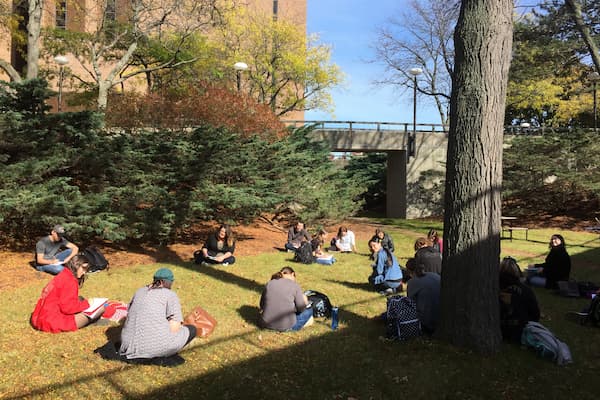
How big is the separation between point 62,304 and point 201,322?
1.79m

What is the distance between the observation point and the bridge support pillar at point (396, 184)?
90.0ft

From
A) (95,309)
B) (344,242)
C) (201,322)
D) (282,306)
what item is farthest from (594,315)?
(344,242)

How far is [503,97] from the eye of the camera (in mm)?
5414

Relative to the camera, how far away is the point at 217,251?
10.8 metres

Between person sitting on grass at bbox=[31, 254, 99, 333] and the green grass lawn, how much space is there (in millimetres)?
124

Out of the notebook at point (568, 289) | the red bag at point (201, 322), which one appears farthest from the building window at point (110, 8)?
the notebook at point (568, 289)

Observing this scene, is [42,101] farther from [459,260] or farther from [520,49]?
[520,49]

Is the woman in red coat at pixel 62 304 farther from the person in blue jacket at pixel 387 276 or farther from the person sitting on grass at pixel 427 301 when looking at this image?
the person in blue jacket at pixel 387 276

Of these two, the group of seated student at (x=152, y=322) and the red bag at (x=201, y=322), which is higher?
the group of seated student at (x=152, y=322)

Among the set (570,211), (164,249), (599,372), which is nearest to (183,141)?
(164,249)

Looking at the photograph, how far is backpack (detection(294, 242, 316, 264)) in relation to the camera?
37.0 feet

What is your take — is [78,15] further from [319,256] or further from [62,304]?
[62,304]

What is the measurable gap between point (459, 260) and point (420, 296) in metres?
0.85

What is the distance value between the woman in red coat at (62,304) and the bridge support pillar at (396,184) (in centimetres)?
2326
